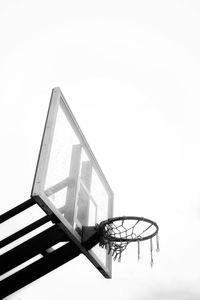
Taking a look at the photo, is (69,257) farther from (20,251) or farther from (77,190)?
(77,190)

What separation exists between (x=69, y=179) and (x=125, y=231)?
100 centimetres

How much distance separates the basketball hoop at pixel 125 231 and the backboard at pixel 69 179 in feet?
0.94

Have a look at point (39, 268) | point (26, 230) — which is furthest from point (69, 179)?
point (39, 268)

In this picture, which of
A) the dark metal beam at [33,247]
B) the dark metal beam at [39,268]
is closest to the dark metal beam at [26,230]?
the dark metal beam at [33,247]

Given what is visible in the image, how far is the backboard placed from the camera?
324 centimetres

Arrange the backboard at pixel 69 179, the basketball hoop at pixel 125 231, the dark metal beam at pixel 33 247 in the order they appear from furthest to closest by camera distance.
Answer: the basketball hoop at pixel 125 231
the dark metal beam at pixel 33 247
the backboard at pixel 69 179

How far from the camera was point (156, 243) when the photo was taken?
3.94 metres

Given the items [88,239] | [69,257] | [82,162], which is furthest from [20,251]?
Answer: [82,162]

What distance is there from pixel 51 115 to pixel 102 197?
6.05 feet

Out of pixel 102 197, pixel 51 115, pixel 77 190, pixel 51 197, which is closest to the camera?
pixel 51 197

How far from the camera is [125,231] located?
13.2 feet

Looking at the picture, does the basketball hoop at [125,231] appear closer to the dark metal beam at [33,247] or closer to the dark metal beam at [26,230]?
the dark metal beam at [33,247]

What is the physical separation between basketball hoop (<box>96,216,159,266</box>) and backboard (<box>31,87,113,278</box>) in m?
0.29

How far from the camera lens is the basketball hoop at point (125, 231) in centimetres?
394
